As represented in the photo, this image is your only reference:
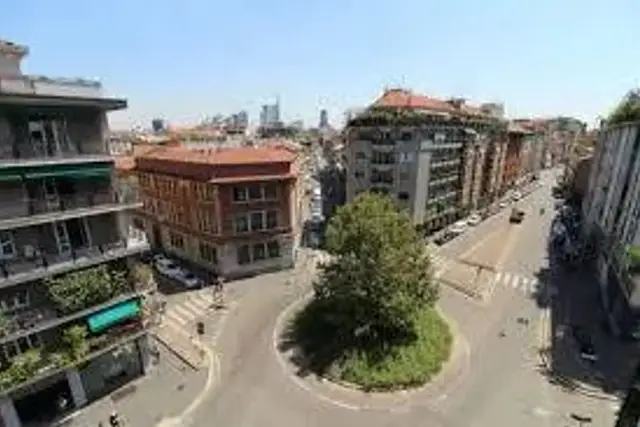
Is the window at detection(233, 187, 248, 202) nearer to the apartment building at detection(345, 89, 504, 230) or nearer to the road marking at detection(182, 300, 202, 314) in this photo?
the road marking at detection(182, 300, 202, 314)

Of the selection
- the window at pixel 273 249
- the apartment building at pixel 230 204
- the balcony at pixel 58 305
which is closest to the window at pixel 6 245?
the balcony at pixel 58 305

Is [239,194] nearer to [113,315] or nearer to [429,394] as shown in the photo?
[113,315]

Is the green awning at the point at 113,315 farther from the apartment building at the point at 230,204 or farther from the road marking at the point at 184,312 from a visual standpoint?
the apartment building at the point at 230,204

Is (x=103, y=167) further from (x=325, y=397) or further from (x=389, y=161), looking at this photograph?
(x=389, y=161)

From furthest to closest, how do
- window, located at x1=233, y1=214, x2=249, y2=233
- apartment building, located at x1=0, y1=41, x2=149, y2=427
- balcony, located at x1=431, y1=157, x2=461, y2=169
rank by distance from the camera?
balcony, located at x1=431, y1=157, x2=461, y2=169
window, located at x1=233, y1=214, x2=249, y2=233
apartment building, located at x1=0, y1=41, x2=149, y2=427

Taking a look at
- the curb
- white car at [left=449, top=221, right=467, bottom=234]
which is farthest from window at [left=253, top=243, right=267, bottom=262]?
white car at [left=449, top=221, right=467, bottom=234]
